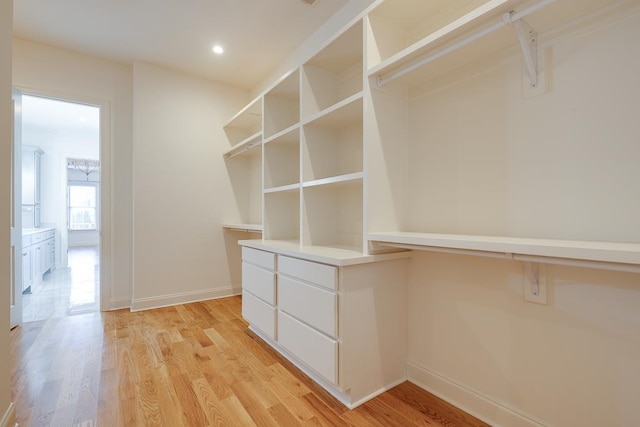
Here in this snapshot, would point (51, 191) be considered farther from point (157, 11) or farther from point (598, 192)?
point (598, 192)

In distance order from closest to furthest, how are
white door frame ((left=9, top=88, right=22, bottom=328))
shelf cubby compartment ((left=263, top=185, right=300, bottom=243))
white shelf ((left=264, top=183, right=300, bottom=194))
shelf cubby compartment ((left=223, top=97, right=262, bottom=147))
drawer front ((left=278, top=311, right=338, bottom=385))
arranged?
drawer front ((left=278, top=311, right=338, bottom=385)), white shelf ((left=264, top=183, right=300, bottom=194)), white door frame ((left=9, top=88, right=22, bottom=328)), shelf cubby compartment ((left=263, top=185, right=300, bottom=243)), shelf cubby compartment ((left=223, top=97, right=262, bottom=147))

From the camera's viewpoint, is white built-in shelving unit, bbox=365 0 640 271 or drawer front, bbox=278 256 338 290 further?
drawer front, bbox=278 256 338 290

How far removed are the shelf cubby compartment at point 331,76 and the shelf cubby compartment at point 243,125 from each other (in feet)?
3.75

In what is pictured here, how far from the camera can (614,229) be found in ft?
3.75

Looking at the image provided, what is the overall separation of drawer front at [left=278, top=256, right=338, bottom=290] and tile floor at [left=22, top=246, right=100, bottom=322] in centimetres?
271

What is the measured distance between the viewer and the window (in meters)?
9.09

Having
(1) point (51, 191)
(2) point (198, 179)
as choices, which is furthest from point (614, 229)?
(1) point (51, 191)

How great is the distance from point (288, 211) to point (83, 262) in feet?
20.1

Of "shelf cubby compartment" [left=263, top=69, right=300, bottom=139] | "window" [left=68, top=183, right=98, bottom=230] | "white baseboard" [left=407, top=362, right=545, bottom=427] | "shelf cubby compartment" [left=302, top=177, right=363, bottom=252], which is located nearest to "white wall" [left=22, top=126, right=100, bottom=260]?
"window" [left=68, top=183, right=98, bottom=230]

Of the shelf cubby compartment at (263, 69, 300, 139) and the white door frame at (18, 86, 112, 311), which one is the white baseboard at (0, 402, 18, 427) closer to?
the white door frame at (18, 86, 112, 311)

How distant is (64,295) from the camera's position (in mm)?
3951

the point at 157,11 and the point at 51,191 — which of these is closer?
the point at 157,11

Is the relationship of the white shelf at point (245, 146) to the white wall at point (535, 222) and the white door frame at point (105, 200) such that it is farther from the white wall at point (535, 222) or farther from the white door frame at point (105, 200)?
the white wall at point (535, 222)

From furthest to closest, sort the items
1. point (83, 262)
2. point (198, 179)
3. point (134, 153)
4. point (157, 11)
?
1. point (83, 262)
2. point (198, 179)
3. point (134, 153)
4. point (157, 11)
